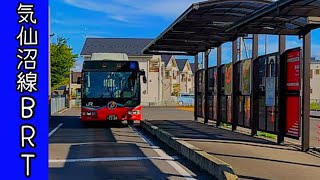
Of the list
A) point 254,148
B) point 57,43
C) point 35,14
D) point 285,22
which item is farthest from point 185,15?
point 57,43

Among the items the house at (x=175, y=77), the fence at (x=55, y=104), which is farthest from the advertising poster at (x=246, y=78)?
the house at (x=175, y=77)

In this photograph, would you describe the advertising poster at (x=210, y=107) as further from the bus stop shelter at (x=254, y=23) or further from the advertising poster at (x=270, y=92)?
the advertising poster at (x=270, y=92)

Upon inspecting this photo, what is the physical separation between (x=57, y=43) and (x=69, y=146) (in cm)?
4071

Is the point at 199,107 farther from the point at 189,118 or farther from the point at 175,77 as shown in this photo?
the point at 175,77

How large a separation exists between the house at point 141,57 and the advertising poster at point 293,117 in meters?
56.5

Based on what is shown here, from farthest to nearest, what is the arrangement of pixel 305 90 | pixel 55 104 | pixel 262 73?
pixel 55 104 < pixel 262 73 < pixel 305 90

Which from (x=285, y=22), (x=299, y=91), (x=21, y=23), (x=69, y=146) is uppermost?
(x=285, y=22)

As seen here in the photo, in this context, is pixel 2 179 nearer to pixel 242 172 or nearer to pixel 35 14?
pixel 35 14

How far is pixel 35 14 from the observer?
6027 millimetres

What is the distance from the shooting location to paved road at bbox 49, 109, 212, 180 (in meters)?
10.5

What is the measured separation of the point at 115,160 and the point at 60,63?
133 feet

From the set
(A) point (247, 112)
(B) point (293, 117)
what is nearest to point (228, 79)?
(A) point (247, 112)

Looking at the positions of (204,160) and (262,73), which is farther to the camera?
(262,73)

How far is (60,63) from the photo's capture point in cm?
5172
